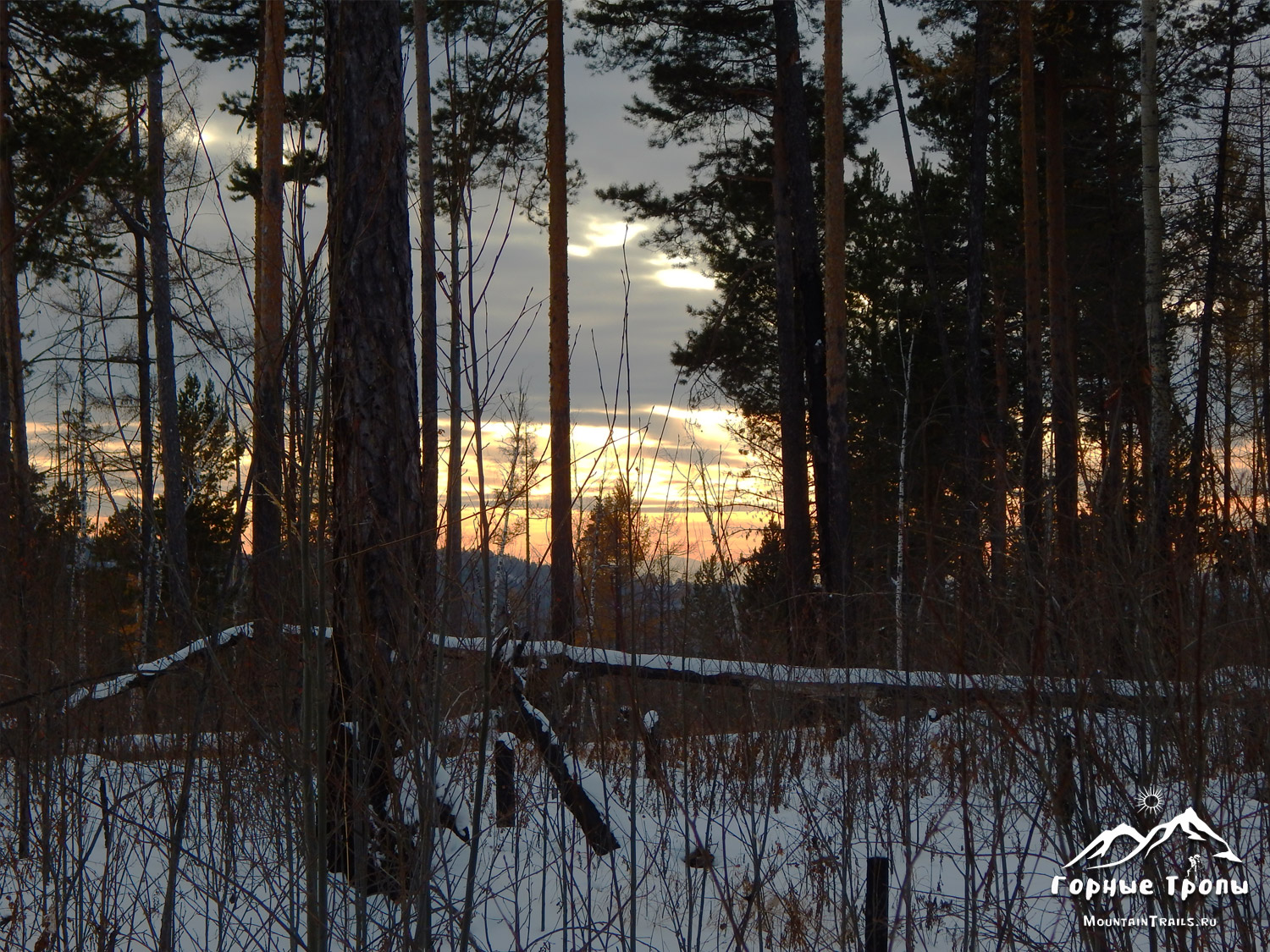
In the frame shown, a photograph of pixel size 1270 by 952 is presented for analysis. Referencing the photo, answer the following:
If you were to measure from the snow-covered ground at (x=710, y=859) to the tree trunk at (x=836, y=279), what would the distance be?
14.5 feet

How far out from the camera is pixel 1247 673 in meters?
3.17

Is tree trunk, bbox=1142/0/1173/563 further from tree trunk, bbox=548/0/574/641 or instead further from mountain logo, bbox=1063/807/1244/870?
mountain logo, bbox=1063/807/1244/870

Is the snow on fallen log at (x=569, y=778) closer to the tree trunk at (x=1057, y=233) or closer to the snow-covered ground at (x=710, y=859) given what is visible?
the snow-covered ground at (x=710, y=859)

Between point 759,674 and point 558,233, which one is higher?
point 558,233

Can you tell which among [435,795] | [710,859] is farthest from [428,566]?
[710,859]

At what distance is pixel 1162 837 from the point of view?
2.04 meters

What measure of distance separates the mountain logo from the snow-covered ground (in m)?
0.04

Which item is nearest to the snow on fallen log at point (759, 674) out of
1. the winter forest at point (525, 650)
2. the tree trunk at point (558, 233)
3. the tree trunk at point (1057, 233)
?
the winter forest at point (525, 650)

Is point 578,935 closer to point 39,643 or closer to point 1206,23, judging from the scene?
point 39,643

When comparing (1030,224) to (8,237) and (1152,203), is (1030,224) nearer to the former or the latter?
(1152,203)

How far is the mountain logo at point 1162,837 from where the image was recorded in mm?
1892

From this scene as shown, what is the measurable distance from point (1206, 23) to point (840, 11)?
236 inches

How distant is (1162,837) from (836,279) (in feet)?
27.0

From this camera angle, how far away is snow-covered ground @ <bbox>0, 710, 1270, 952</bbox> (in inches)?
84.5
